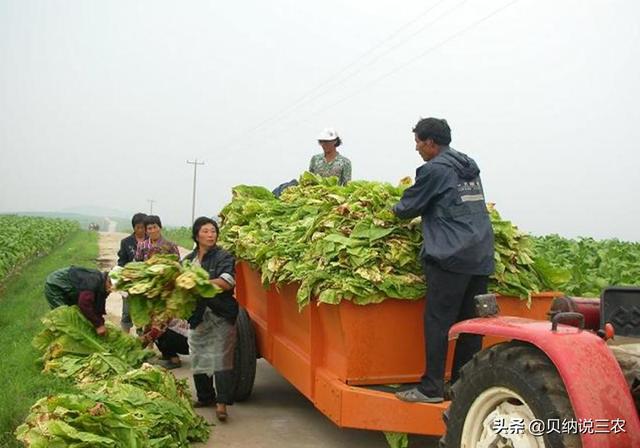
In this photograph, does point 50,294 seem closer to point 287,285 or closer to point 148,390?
point 148,390

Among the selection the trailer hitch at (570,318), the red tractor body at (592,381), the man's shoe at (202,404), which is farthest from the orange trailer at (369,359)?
the man's shoe at (202,404)

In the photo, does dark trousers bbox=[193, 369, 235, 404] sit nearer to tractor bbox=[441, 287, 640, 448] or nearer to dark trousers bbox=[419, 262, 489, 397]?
dark trousers bbox=[419, 262, 489, 397]

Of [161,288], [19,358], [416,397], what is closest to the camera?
[416,397]

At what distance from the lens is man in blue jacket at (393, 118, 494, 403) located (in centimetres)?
450

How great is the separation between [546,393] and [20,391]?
16.3 ft

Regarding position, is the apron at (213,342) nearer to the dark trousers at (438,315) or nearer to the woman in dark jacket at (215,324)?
the woman in dark jacket at (215,324)

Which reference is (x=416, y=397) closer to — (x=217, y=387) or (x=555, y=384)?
(x=555, y=384)

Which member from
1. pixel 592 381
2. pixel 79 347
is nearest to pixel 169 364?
pixel 79 347

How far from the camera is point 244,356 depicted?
6.79 meters

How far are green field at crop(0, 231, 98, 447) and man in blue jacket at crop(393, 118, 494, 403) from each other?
3.07 m

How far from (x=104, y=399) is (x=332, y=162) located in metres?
4.26

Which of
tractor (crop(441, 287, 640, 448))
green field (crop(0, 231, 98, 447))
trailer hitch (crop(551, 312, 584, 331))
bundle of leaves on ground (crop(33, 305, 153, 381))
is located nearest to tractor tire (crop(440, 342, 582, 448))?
tractor (crop(441, 287, 640, 448))

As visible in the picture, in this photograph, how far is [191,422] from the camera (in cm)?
566

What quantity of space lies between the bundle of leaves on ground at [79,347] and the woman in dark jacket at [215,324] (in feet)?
2.57
